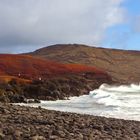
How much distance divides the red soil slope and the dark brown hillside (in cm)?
1721

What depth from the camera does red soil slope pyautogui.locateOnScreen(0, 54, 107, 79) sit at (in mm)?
49281

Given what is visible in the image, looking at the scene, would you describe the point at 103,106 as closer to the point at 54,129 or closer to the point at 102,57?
the point at 54,129

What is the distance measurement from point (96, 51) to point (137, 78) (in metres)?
13.7

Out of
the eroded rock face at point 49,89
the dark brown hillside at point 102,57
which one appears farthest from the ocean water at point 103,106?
the dark brown hillside at point 102,57

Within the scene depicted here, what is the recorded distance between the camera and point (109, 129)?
41.0 ft

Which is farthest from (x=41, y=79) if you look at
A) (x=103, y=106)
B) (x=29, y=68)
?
(x=103, y=106)

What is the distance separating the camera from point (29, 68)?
170ft

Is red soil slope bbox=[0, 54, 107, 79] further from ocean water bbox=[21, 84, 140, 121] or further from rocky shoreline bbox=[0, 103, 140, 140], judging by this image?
rocky shoreline bbox=[0, 103, 140, 140]

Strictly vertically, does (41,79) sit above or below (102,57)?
below

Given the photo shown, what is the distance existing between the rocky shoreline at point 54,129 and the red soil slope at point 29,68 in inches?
1356

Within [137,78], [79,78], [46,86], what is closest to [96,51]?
[137,78]

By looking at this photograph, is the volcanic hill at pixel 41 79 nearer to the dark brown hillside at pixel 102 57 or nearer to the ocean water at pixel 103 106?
the ocean water at pixel 103 106

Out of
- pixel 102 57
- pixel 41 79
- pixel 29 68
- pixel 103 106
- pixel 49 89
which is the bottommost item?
pixel 103 106

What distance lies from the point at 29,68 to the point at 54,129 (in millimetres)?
40895
